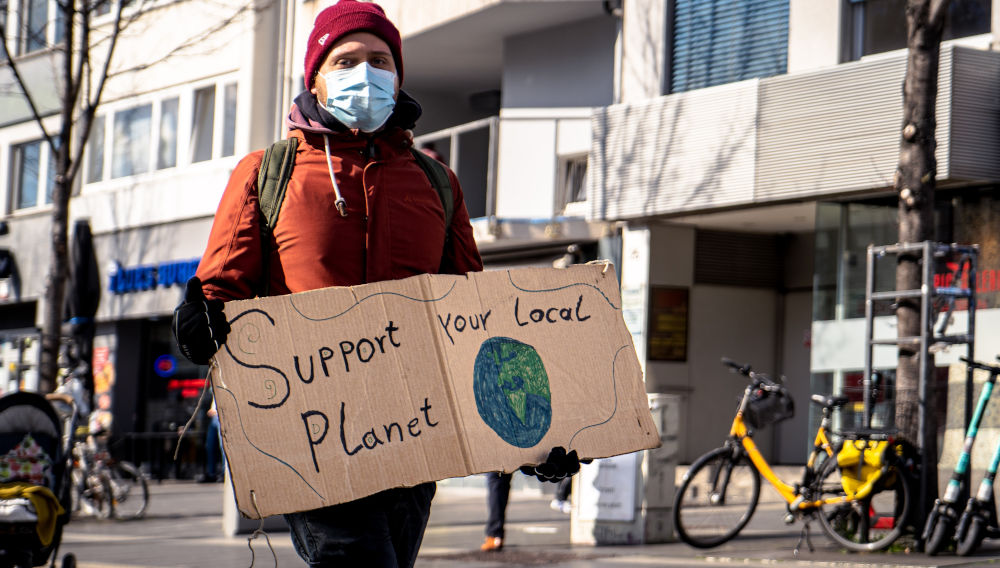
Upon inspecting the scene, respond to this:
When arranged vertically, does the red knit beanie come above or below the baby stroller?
above

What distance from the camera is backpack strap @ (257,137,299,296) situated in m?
3.58

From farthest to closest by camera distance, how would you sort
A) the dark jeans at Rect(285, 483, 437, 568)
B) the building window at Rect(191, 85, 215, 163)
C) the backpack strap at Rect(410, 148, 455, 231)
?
the building window at Rect(191, 85, 215, 163), the backpack strap at Rect(410, 148, 455, 231), the dark jeans at Rect(285, 483, 437, 568)

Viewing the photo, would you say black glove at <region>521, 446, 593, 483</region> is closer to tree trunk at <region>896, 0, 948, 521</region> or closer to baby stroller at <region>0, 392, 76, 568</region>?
baby stroller at <region>0, 392, 76, 568</region>

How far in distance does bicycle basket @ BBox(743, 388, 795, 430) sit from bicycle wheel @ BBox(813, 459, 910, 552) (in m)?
0.80

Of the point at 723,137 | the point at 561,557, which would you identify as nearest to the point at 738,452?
the point at 561,557

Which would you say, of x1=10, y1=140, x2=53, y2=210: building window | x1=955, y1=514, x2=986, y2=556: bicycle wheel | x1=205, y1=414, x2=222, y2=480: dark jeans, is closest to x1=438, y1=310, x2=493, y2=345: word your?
x1=955, y1=514, x2=986, y2=556: bicycle wheel

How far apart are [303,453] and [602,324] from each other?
940 millimetres

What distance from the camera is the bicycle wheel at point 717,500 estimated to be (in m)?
10.5

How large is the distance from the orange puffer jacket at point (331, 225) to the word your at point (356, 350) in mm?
160

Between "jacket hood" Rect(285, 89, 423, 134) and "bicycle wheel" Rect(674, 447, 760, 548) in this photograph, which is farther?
"bicycle wheel" Rect(674, 447, 760, 548)

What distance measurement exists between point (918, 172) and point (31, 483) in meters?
6.53

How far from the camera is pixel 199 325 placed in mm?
3305

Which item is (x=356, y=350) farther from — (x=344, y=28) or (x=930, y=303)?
(x=930, y=303)

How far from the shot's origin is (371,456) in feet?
11.5
